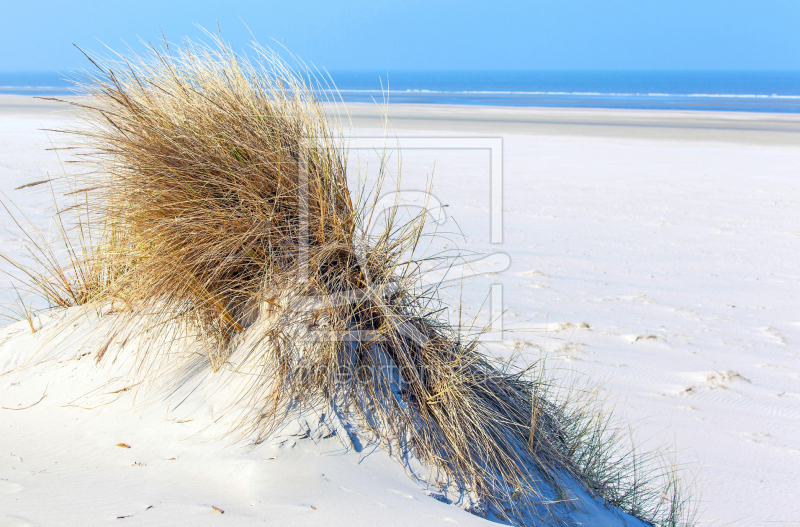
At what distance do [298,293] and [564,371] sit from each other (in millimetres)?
2251

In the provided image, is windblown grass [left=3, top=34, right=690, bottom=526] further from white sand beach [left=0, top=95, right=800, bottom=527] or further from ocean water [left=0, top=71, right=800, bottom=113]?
ocean water [left=0, top=71, right=800, bottom=113]

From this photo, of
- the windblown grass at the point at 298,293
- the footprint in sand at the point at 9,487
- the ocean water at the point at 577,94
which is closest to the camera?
the footprint in sand at the point at 9,487

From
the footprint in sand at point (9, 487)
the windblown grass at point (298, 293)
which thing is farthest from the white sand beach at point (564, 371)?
the windblown grass at point (298, 293)

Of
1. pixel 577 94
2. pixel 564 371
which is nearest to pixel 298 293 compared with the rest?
pixel 564 371

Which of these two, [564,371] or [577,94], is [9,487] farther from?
[577,94]

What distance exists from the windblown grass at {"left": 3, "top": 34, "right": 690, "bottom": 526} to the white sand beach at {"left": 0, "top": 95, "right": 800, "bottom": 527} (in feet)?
0.76

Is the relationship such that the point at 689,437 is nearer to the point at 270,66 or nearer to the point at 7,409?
the point at 270,66

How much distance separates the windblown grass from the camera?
2.31 meters

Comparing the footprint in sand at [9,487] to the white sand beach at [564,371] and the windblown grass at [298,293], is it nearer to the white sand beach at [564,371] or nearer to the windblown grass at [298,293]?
the white sand beach at [564,371]

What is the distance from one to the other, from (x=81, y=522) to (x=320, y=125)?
5.78 feet

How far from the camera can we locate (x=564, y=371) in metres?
4.00

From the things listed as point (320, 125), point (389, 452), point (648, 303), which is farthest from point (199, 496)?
point (648, 303)

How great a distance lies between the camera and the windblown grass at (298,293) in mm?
2311

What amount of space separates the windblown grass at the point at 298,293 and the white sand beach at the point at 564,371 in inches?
9.1
